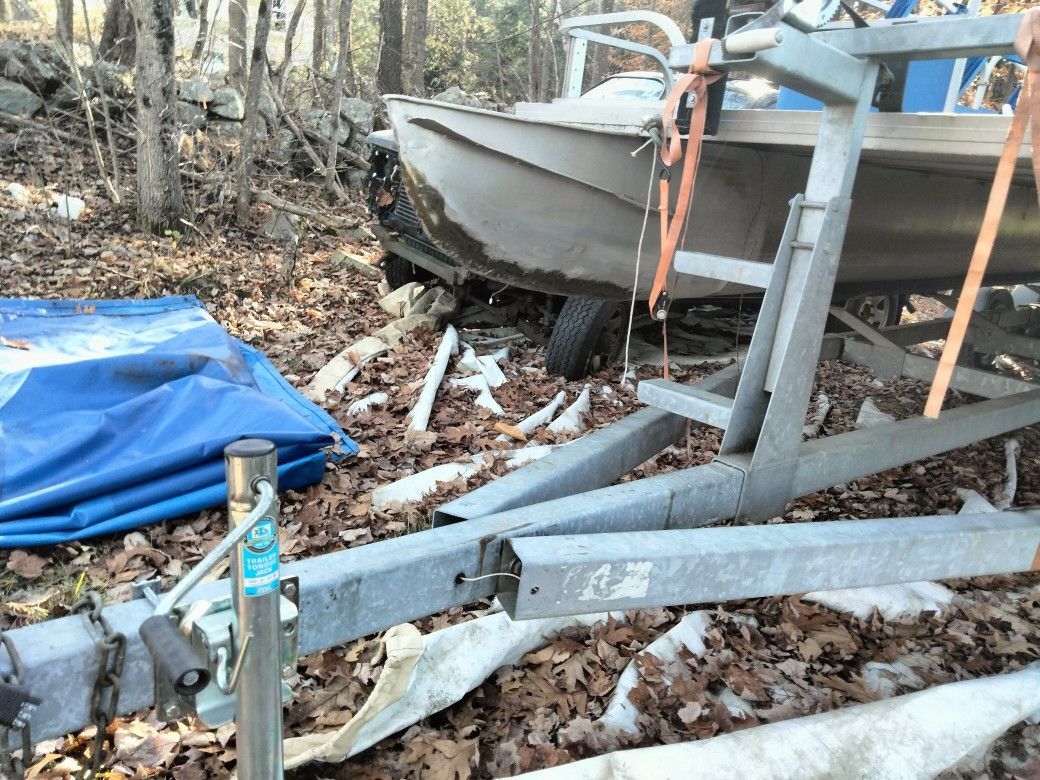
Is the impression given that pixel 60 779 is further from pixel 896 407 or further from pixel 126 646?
pixel 896 407

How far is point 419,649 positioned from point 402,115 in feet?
7.38

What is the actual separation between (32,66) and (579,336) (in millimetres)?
9127

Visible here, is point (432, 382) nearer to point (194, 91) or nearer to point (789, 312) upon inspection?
point (789, 312)

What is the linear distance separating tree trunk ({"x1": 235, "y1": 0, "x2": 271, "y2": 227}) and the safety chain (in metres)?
8.43

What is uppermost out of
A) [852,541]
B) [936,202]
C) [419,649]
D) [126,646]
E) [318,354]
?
[936,202]

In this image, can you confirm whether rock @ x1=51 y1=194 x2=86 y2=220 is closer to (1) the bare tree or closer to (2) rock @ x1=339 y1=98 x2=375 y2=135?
(1) the bare tree

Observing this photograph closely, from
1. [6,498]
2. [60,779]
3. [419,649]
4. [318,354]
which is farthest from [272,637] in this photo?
[318,354]

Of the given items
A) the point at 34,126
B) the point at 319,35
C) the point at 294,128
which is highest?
the point at 319,35

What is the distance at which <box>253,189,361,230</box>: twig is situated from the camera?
9289 millimetres

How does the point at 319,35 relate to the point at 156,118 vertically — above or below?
above

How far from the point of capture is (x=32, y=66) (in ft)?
32.9

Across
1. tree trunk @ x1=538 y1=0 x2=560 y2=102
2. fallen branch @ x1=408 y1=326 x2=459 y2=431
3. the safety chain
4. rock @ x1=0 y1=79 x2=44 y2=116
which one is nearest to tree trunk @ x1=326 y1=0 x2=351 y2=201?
rock @ x1=0 y1=79 x2=44 y2=116

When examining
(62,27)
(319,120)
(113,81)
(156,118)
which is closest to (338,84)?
(319,120)

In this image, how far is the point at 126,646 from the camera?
3.85 feet
